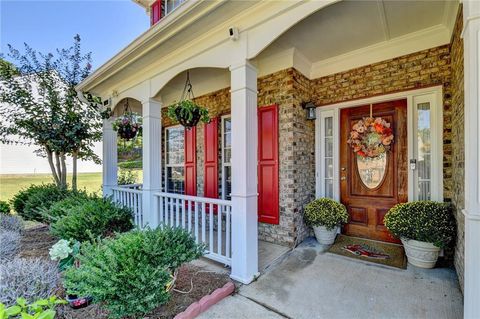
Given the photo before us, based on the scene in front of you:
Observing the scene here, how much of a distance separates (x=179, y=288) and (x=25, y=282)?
1379mm

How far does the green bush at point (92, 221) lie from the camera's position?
11.1 ft

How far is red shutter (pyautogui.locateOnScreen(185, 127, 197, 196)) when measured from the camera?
17.6 ft

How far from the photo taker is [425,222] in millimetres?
2854

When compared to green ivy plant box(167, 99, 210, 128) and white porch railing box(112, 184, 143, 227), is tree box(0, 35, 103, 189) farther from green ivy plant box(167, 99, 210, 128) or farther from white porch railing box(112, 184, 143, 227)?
green ivy plant box(167, 99, 210, 128)

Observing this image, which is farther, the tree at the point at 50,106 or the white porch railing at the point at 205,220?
the tree at the point at 50,106

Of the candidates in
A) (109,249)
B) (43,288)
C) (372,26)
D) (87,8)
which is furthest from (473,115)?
(87,8)

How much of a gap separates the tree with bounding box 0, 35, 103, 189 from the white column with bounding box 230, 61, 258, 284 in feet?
12.6

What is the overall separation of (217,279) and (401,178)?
2.90m

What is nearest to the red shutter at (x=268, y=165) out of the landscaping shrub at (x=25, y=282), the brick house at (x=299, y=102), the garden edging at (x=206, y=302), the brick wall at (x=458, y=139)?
the brick house at (x=299, y=102)

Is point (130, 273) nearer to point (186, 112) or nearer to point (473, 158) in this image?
point (186, 112)

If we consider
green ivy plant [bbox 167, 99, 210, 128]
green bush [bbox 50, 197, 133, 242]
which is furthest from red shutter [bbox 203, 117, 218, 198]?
green bush [bbox 50, 197, 133, 242]

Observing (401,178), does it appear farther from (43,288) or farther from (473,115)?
(43,288)

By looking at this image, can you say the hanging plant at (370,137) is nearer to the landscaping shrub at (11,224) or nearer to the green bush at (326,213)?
the green bush at (326,213)

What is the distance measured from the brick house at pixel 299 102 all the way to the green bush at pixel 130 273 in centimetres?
86
